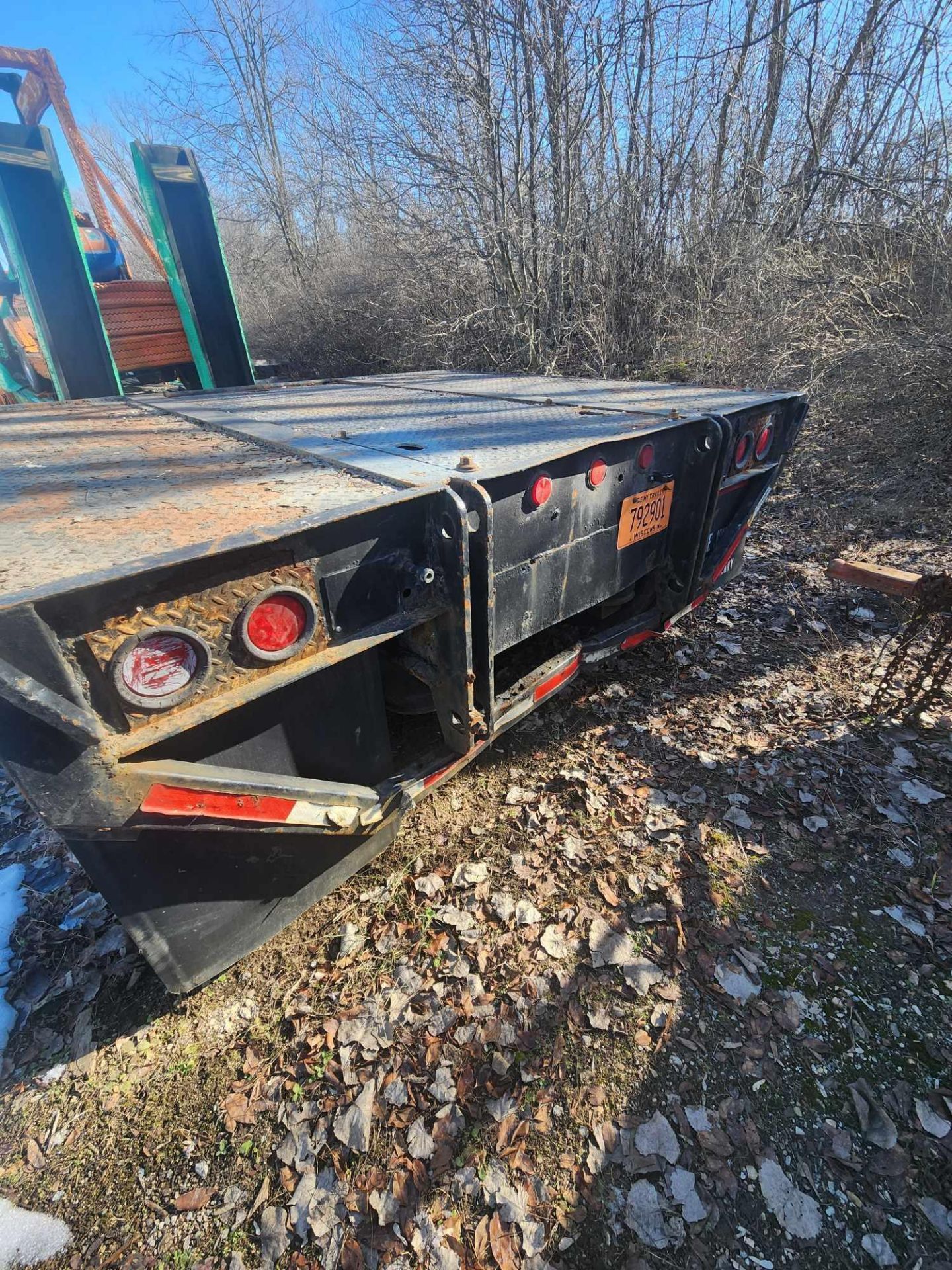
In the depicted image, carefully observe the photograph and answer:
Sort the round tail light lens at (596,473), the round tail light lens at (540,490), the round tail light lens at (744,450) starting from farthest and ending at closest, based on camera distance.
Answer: the round tail light lens at (744,450) → the round tail light lens at (596,473) → the round tail light lens at (540,490)

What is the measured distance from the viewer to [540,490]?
209 cm

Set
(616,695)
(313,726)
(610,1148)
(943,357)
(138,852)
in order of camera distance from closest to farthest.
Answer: (138,852), (610,1148), (313,726), (616,695), (943,357)

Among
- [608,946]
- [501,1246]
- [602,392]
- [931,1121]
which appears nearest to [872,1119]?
[931,1121]

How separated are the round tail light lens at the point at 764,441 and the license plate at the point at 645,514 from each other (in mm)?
866

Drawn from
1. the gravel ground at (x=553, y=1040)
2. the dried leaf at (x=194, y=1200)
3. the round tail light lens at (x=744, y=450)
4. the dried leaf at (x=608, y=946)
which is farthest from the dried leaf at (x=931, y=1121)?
the round tail light lens at (x=744, y=450)

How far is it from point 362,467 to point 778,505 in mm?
5670

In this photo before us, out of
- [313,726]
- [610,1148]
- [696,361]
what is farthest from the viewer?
[696,361]

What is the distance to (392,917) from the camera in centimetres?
241

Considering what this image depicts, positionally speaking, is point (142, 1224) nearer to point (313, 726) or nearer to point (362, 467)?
point (313, 726)

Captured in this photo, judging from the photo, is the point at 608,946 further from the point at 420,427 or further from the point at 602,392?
the point at 602,392

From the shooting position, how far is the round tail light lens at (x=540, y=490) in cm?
207

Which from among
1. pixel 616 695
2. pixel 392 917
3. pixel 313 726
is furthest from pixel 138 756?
pixel 616 695

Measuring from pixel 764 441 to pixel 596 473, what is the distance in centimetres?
170

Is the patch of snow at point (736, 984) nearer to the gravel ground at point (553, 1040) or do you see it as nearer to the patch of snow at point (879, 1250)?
the gravel ground at point (553, 1040)
